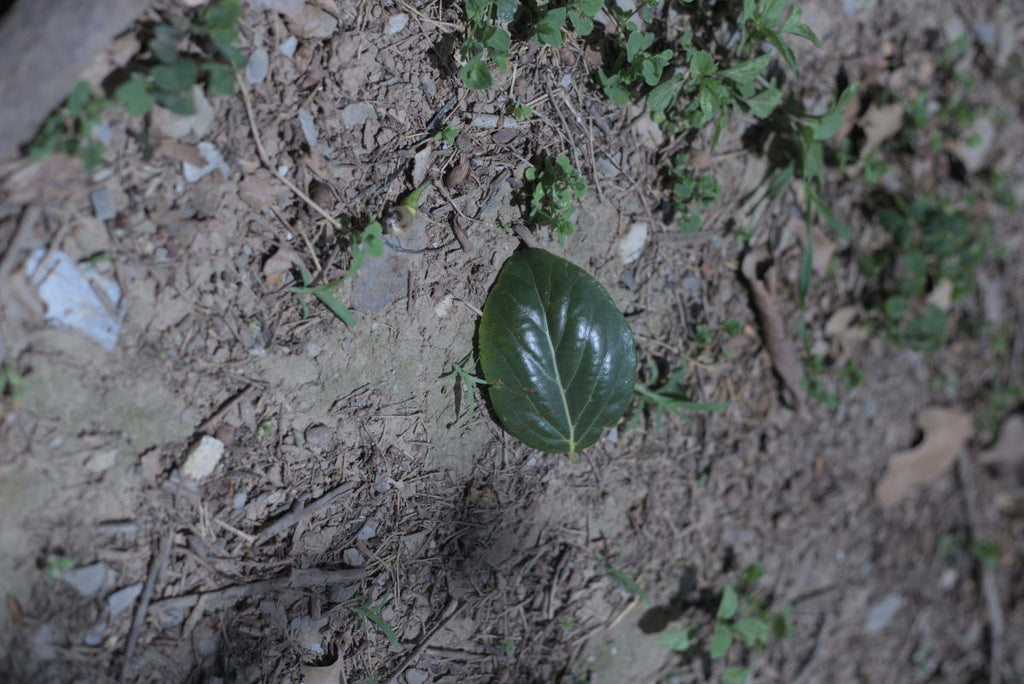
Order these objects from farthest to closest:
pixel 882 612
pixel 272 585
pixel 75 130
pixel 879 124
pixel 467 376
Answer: pixel 882 612, pixel 879 124, pixel 467 376, pixel 272 585, pixel 75 130

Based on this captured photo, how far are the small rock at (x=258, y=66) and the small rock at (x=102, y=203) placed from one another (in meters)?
0.39

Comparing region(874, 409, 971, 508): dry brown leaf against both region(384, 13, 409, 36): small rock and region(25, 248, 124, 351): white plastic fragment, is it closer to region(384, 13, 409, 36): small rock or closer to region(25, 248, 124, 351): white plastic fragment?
region(384, 13, 409, 36): small rock

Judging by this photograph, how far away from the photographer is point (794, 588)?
243 cm

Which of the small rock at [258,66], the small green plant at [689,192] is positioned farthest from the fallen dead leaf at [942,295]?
the small rock at [258,66]

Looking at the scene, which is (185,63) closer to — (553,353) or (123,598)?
(553,353)

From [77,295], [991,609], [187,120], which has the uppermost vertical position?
[187,120]

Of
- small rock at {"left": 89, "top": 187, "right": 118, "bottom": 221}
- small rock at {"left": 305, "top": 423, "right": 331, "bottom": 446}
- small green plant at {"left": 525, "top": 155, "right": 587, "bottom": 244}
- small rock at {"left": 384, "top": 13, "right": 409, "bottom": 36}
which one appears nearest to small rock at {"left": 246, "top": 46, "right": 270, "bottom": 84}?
small rock at {"left": 384, "top": 13, "right": 409, "bottom": 36}

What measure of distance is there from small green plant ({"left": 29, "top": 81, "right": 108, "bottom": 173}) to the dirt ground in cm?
4

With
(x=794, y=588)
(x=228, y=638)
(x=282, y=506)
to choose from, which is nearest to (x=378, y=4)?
(x=282, y=506)

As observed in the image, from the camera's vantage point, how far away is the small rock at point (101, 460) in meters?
1.53

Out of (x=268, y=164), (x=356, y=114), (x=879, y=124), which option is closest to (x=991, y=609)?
(x=879, y=124)

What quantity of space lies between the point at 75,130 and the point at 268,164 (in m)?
0.38

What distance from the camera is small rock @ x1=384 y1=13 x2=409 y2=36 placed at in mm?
1707

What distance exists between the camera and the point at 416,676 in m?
1.82
